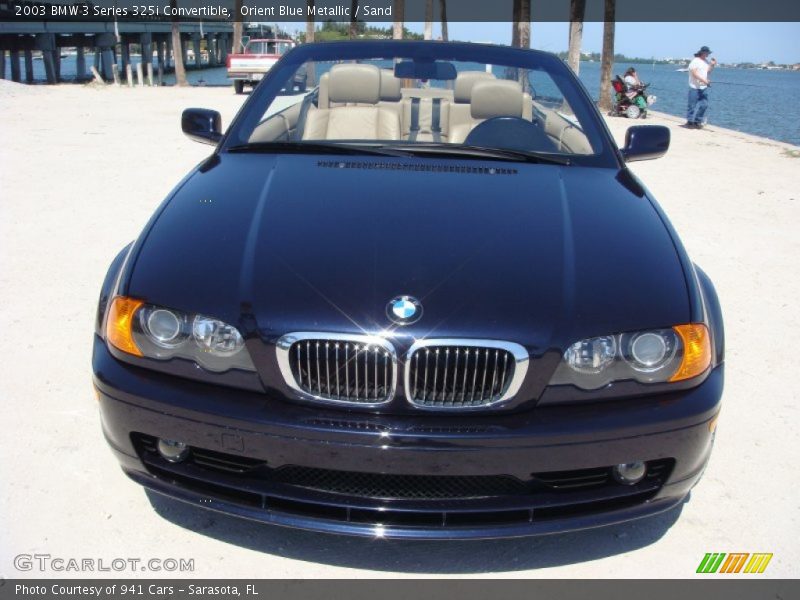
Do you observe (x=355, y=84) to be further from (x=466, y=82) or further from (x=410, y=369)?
(x=410, y=369)

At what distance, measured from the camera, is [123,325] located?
233 centimetres

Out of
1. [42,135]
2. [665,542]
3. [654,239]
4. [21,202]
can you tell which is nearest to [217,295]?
[654,239]

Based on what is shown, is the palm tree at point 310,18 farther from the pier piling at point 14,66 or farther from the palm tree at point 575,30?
the pier piling at point 14,66

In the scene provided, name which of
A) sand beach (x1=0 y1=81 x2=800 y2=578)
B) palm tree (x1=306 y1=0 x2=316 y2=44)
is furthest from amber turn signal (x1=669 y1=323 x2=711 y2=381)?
palm tree (x1=306 y1=0 x2=316 y2=44)

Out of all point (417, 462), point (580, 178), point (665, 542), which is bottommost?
point (665, 542)

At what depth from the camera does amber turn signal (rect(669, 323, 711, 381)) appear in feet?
7.38

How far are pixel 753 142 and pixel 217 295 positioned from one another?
46.2 feet

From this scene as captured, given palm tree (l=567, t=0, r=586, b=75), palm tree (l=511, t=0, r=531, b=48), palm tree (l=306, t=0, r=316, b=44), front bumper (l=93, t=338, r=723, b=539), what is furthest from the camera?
palm tree (l=306, t=0, r=316, b=44)

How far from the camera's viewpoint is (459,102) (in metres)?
4.09

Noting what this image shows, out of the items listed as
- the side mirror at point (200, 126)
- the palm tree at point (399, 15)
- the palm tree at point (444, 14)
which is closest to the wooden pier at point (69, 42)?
the palm tree at point (399, 15)

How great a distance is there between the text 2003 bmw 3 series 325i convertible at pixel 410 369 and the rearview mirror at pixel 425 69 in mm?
1507

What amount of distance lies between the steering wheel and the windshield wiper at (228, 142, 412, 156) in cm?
42

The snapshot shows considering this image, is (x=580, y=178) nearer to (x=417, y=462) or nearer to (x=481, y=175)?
(x=481, y=175)
